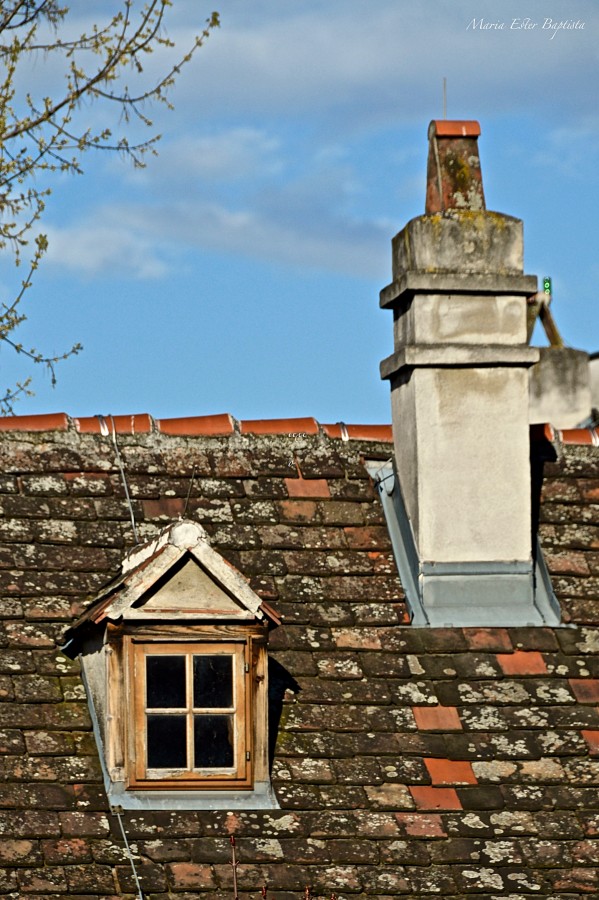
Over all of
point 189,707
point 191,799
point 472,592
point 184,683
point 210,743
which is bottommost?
point 191,799

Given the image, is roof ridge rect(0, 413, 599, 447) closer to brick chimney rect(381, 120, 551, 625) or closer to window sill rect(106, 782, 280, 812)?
brick chimney rect(381, 120, 551, 625)

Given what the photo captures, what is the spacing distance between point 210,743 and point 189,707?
187 millimetres

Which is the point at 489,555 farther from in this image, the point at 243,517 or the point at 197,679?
the point at 197,679

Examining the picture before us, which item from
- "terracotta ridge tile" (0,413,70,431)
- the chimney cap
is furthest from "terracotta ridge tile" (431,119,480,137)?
"terracotta ridge tile" (0,413,70,431)

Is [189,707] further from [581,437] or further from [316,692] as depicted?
[581,437]

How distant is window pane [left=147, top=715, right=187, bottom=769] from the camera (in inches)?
267

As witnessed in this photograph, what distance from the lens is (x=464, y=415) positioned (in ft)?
27.0

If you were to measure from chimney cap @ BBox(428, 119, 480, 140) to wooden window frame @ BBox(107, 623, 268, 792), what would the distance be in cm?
337

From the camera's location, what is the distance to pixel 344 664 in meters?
7.48

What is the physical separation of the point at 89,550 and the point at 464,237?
8.85 feet

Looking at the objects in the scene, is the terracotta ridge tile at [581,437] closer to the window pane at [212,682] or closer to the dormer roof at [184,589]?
the dormer roof at [184,589]

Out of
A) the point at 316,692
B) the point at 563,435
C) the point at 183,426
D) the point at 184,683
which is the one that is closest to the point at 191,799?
the point at 184,683

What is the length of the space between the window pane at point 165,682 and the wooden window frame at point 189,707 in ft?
0.10

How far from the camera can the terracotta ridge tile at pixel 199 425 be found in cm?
858
